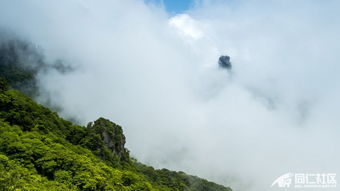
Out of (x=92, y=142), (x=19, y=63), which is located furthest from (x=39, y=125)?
(x=19, y=63)

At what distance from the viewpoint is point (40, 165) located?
34.4 meters

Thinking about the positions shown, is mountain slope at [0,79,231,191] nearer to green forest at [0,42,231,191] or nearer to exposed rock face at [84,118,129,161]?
green forest at [0,42,231,191]

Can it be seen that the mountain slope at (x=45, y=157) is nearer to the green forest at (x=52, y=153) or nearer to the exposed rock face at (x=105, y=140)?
the green forest at (x=52, y=153)

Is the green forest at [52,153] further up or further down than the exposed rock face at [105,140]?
further down

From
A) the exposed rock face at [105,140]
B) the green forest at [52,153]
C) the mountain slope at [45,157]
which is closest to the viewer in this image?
the mountain slope at [45,157]

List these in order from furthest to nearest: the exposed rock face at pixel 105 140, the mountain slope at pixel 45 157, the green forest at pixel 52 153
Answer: the exposed rock face at pixel 105 140
the green forest at pixel 52 153
the mountain slope at pixel 45 157

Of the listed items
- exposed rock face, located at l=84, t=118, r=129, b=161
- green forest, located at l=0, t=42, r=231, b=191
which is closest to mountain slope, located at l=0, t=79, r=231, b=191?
green forest, located at l=0, t=42, r=231, b=191

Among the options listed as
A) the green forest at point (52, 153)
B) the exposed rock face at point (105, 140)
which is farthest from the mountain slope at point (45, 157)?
the exposed rock face at point (105, 140)

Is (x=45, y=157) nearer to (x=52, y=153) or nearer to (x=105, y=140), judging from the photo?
(x=52, y=153)

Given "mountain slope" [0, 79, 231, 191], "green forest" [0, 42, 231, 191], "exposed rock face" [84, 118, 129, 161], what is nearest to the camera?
"mountain slope" [0, 79, 231, 191]

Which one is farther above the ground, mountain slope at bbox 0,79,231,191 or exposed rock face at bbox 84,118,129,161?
exposed rock face at bbox 84,118,129,161

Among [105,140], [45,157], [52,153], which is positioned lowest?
[45,157]

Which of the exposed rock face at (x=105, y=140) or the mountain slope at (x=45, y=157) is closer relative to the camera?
the mountain slope at (x=45, y=157)

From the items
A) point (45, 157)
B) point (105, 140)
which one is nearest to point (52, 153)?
point (45, 157)
